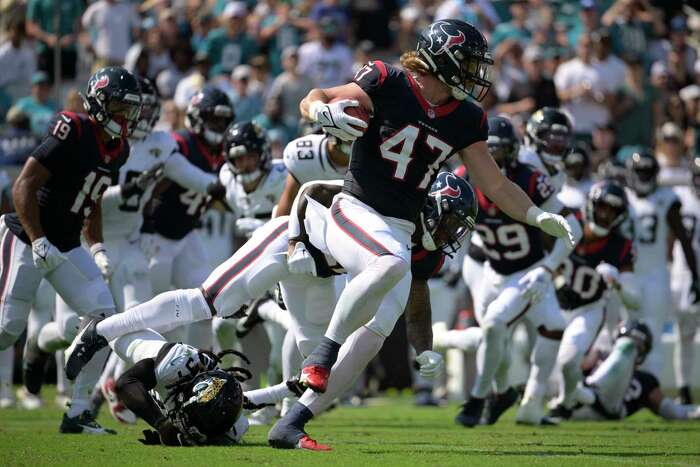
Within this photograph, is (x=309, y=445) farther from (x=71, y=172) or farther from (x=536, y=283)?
(x=536, y=283)

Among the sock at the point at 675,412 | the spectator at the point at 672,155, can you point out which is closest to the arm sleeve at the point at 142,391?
the sock at the point at 675,412

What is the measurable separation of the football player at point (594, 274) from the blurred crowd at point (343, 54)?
3265 millimetres

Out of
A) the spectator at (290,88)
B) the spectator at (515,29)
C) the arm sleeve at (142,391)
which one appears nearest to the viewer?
the arm sleeve at (142,391)

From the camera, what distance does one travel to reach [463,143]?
6555mm

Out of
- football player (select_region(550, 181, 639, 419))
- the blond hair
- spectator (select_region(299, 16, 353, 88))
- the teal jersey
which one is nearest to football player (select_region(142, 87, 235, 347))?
football player (select_region(550, 181, 639, 419))

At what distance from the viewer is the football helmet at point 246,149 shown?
29.0 ft

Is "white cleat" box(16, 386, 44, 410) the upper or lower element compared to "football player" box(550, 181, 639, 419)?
lower

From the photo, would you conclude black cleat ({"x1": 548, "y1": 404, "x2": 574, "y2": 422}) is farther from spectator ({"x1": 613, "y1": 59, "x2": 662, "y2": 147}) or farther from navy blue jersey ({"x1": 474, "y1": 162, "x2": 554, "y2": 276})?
spectator ({"x1": 613, "y1": 59, "x2": 662, "y2": 147})

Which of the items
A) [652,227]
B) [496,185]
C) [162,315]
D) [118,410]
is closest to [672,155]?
[652,227]

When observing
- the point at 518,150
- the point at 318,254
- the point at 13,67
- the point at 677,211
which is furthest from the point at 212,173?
the point at 13,67

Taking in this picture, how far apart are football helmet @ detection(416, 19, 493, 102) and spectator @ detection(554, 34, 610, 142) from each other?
8.29 meters

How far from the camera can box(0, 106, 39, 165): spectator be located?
1224cm

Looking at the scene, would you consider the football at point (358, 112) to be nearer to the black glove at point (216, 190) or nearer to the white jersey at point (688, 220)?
the black glove at point (216, 190)

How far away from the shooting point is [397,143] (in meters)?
6.39
